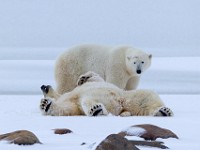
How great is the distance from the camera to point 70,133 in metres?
3.91

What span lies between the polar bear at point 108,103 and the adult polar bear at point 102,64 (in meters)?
2.71

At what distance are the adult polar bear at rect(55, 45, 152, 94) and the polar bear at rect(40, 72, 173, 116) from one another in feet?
8.90

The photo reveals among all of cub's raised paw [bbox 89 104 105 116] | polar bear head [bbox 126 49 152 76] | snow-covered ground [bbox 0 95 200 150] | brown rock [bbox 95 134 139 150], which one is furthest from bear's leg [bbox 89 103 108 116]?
polar bear head [bbox 126 49 152 76]

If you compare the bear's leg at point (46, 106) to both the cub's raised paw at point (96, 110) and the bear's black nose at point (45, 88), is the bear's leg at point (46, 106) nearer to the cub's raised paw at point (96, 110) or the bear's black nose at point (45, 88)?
the cub's raised paw at point (96, 110)

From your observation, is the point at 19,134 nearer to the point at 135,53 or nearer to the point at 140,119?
the point at 140,119

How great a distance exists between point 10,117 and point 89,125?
3.00 ft

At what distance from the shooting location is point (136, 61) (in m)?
8.27

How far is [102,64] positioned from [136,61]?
54cm

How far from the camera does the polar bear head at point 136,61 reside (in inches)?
325

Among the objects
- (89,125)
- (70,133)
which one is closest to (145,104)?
(89,125)

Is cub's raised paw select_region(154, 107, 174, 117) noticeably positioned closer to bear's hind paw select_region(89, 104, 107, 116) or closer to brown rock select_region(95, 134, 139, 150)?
bear's hind paw select_region(89, 104, 107, 116)

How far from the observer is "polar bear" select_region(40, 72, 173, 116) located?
5344 millimetres

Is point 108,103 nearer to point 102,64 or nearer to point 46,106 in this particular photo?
point 46,106

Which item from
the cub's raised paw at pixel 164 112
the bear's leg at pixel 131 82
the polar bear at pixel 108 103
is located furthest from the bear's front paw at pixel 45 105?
the bear's leg at pixel 131 82
